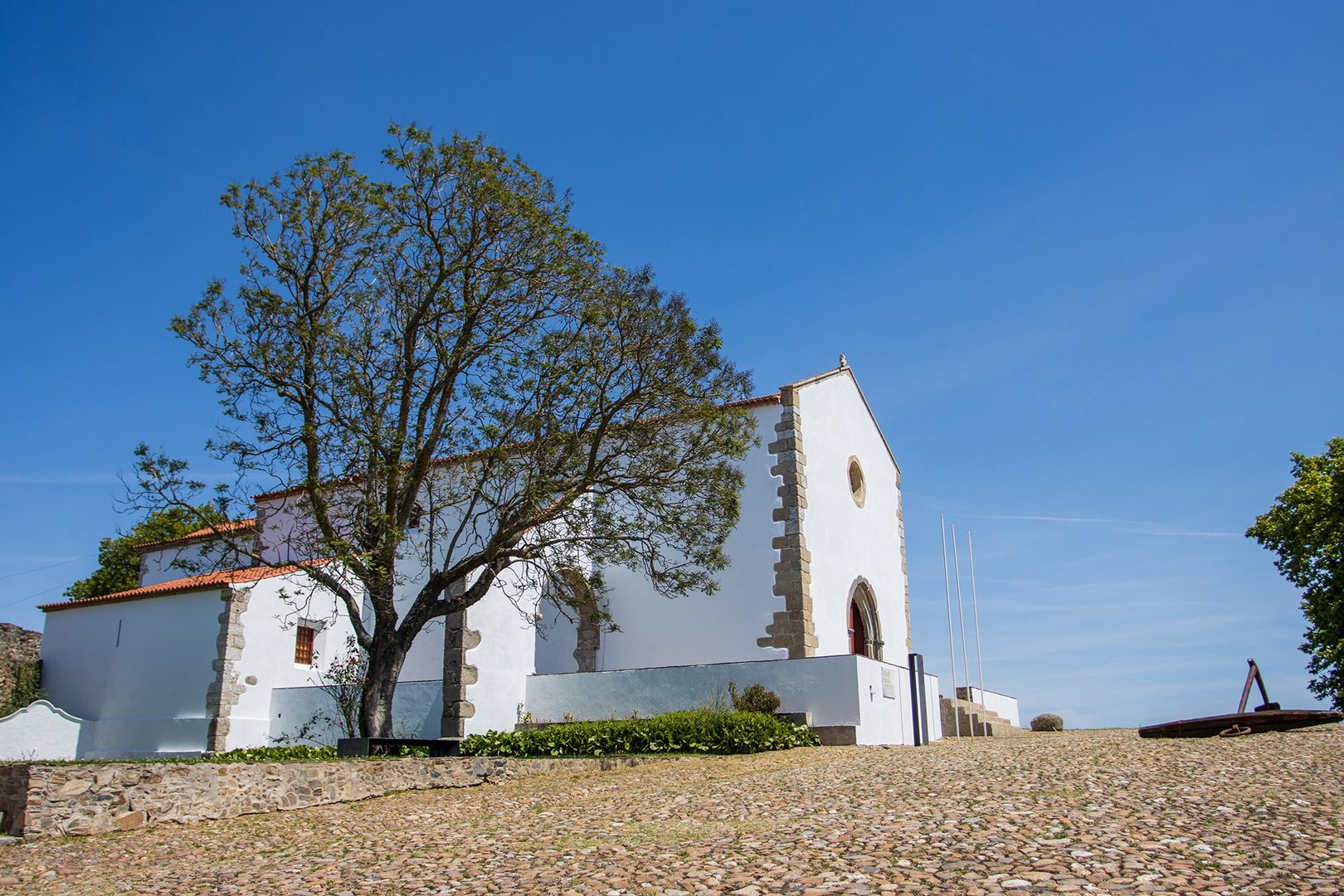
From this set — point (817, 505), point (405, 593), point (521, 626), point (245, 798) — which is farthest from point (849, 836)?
point (405, 593)

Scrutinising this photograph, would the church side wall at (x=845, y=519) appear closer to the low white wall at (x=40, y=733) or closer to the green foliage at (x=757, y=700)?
the green foliage at (x=757, y=700)

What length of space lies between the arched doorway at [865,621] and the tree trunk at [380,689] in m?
11.5

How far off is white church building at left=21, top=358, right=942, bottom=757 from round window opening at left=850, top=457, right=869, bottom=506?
0.05 m

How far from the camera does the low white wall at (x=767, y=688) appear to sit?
16500 millimetres

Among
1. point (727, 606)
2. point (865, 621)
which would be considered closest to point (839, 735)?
point (727, 606)

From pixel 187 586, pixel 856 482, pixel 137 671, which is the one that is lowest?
pixel 137 671

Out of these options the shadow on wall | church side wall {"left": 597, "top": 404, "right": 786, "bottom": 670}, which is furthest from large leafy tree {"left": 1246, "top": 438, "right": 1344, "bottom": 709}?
the shadow on wall

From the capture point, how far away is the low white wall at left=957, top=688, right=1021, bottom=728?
86.0ft

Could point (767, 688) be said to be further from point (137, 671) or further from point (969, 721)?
point (137, 671)

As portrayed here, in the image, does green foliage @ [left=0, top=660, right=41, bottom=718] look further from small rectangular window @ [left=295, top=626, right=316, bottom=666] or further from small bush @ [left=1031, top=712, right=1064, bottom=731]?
small bush @ [left=1031, top=712, right=1064, bottom=731]

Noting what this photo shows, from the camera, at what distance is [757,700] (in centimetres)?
1667

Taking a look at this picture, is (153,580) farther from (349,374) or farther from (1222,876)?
(1222,876)

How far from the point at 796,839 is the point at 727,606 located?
43.0ft

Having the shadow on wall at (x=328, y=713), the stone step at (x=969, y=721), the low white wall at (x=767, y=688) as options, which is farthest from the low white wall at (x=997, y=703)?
the shadow on wall at (x=328, y=713)
